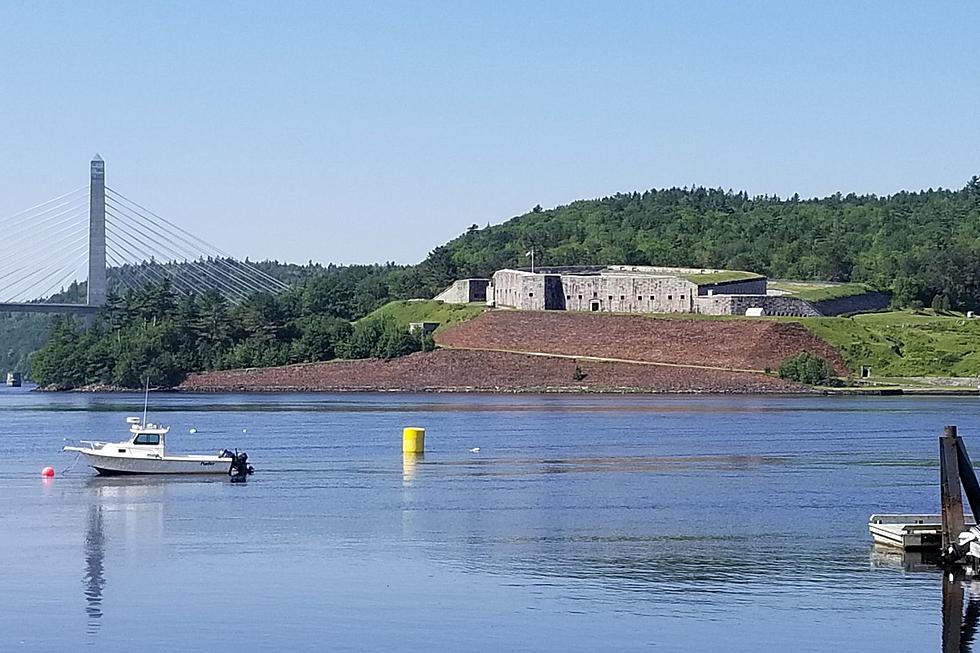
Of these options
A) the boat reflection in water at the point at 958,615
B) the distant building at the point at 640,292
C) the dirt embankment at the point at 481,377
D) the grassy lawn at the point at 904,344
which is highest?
the distant building at the point at 640,292

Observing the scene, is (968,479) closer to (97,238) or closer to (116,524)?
(116,524)

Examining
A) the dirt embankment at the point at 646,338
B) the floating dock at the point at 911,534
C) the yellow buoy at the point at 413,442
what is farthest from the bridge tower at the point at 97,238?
the floating dock at the point at 911,534

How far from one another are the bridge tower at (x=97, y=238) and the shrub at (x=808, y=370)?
180 ft

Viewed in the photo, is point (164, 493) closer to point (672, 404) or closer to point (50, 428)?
point (50, 428)

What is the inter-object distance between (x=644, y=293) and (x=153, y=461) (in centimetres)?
8913

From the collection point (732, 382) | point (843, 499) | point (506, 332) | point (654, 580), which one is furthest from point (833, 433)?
point (506, 332)

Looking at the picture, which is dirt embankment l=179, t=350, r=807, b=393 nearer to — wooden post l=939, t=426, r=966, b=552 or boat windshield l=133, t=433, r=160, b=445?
boat windshield l=133, t=433, r=160, b=445

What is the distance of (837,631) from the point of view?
77.3 ft

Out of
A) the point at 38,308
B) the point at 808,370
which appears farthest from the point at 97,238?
the point at 808,370

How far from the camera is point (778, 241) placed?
167m

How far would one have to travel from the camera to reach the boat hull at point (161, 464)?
47.0m

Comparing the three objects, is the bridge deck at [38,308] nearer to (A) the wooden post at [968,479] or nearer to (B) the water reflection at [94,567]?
(B) the water reflection at [94,567]

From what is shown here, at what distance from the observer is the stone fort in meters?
127

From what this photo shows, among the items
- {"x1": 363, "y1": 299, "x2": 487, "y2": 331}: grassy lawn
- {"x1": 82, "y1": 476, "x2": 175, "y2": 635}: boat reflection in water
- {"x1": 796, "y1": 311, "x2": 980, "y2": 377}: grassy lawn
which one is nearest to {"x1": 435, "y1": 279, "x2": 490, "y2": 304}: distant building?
{"x1": 363, "y1": 299, "x2": 487, "y2": 331}: grassy lawn
